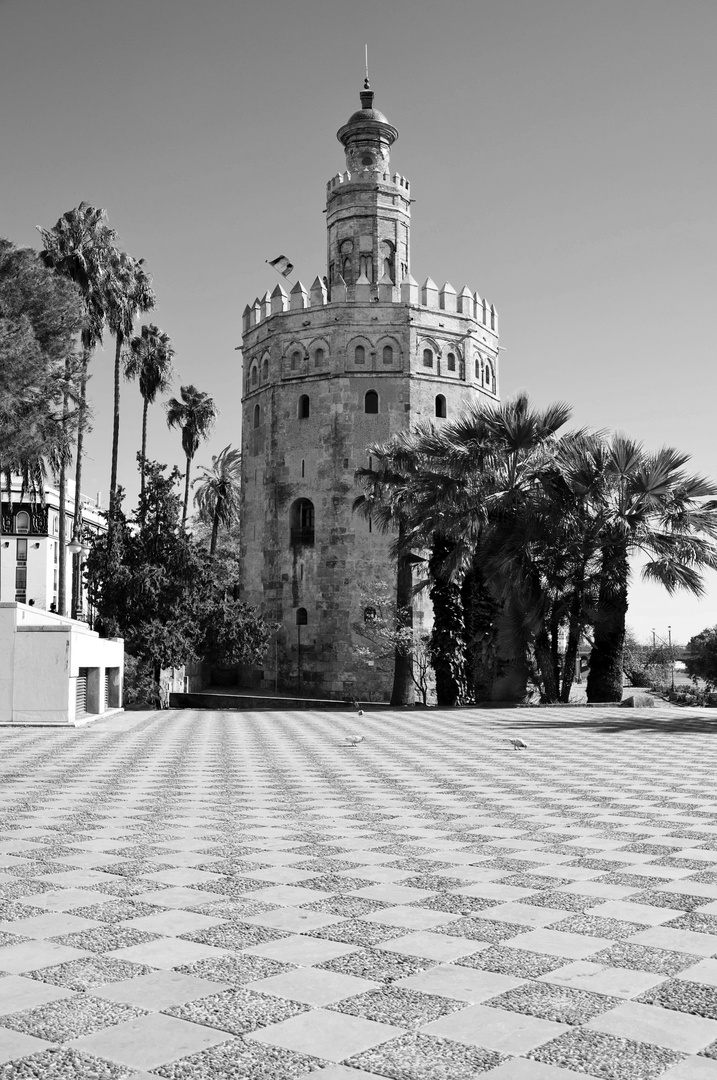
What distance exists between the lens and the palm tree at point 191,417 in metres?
47.7

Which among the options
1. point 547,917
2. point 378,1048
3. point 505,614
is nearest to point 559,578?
point 505,614

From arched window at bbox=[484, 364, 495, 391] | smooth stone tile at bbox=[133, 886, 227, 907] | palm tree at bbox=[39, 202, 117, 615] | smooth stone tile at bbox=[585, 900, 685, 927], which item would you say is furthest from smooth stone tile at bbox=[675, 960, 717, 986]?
arched window at bbox=[484, 364, 495, 391]

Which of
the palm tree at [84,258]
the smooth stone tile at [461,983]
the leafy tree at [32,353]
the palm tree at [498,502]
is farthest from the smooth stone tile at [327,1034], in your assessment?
the palm tree at [84,258]

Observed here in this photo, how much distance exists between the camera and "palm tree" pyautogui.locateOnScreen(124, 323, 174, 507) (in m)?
36.6

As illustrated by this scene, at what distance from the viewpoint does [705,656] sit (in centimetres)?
5109

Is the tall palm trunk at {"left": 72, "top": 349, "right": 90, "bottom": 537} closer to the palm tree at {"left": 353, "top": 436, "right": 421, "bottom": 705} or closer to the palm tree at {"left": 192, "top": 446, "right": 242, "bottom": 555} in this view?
the palm tree at {"left": 353, "top": 436, "right": 421, "bottom": 705}

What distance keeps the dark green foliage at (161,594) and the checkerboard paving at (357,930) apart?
20843 millimetres

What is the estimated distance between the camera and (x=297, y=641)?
134ft

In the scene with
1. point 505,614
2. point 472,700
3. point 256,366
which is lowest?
point 472,700

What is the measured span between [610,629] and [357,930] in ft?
66.2

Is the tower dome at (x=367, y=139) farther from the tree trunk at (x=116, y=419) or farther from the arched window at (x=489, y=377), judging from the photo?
the tree trunk at (x=116, y=419)

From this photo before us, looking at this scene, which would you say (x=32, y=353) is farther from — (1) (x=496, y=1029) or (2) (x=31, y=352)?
(1) (x=496, y=1029)

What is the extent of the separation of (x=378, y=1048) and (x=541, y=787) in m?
6.59

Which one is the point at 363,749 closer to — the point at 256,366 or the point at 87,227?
the point at 87,227
